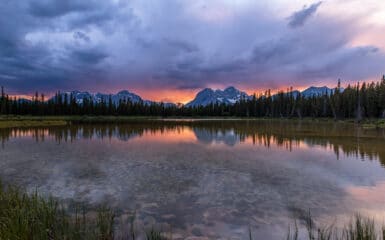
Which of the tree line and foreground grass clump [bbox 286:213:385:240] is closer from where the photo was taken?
foreground grass clump [bbox 286:213:385:240]

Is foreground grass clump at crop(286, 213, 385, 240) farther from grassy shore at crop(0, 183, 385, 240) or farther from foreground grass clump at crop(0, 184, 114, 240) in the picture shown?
foreground grass clump at crop(0, 184, 114, 240)

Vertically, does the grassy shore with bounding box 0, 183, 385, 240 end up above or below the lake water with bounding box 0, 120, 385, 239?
above

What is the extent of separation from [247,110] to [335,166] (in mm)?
112132

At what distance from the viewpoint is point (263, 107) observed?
122m

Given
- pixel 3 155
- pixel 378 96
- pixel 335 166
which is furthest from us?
pixel 378 96

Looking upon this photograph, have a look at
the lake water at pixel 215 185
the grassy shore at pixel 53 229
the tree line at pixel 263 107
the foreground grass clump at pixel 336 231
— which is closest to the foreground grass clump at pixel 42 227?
the grassy shore at pixel 53 229

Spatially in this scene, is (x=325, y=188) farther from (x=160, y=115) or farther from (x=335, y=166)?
(x=160, y=115)

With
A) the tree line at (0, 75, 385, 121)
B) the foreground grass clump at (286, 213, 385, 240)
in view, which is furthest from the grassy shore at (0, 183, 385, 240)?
the tree line at (0, 75, 385, 121)

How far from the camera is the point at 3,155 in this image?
15328mm

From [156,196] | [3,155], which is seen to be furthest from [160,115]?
[156,196]

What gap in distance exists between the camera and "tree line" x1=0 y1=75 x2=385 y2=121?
7181 cm

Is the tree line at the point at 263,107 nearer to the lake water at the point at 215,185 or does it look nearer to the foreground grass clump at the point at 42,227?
the lake water at the point at 215,185

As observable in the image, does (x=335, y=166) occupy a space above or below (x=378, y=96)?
below

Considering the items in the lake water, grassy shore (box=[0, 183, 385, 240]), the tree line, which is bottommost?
the lake water
